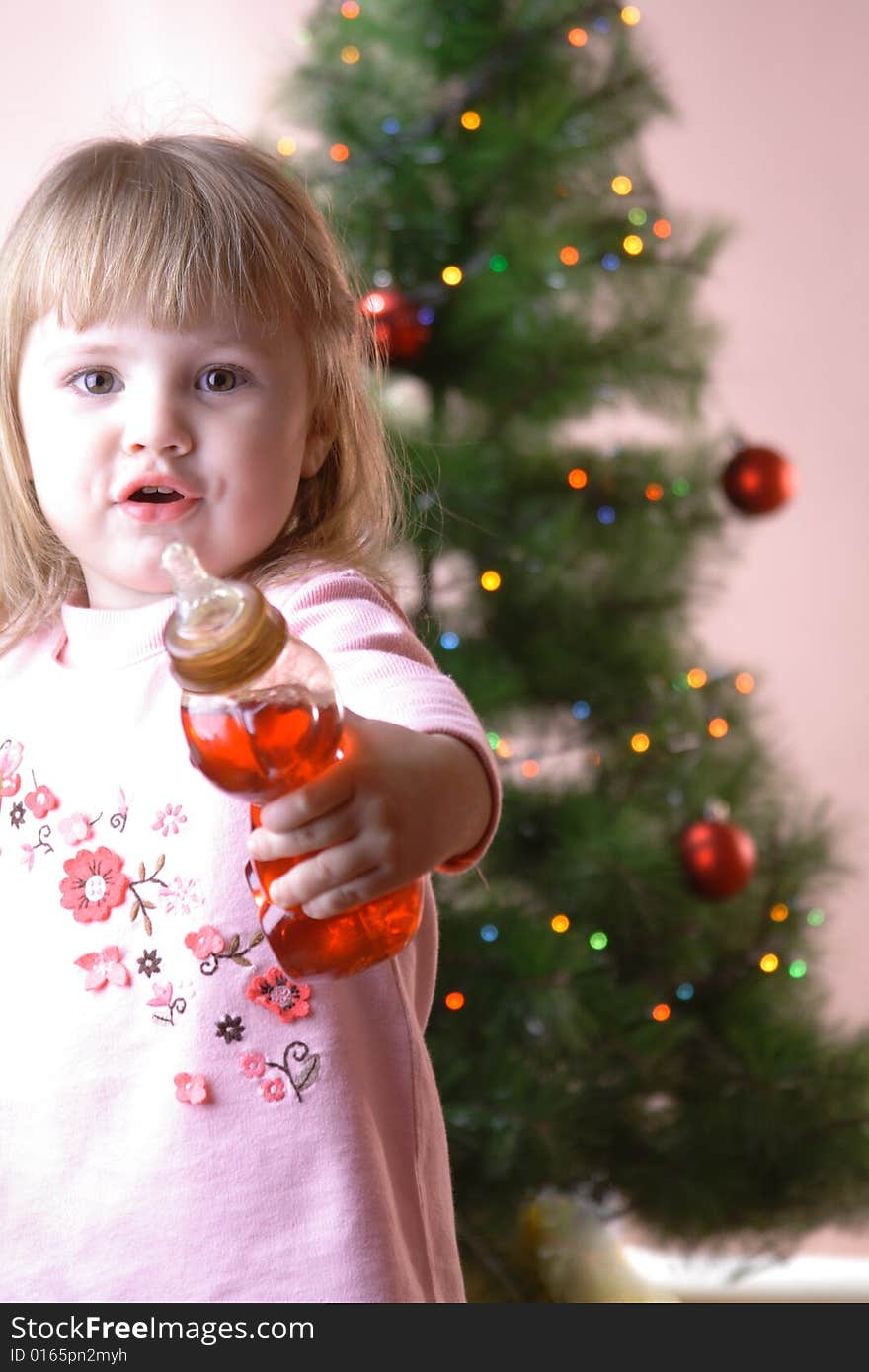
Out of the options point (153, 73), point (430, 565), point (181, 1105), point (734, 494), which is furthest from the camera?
point (153, 73)

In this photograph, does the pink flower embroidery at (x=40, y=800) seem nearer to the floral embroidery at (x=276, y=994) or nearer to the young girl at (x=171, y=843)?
the young girl at (x=171, y=843)

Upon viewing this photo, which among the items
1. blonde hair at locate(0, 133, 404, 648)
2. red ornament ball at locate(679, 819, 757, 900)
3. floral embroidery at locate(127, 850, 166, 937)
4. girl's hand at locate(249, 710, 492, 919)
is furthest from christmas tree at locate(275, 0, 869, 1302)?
girl's hand at locate(249, 710, 492, 919)

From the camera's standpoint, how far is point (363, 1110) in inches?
35.4

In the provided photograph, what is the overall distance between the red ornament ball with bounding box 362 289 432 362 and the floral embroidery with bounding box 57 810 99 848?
40.3 inches

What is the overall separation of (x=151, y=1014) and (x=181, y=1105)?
5cm

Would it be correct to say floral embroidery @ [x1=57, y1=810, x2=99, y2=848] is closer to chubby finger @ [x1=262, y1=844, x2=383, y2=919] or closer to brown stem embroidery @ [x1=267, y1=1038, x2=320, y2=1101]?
brown stem embroidery @ [x1=267, y1=1038, x2=320, y2=1101]

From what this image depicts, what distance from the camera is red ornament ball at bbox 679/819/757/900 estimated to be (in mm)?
2041

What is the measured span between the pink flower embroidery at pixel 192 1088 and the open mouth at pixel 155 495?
0.33 m

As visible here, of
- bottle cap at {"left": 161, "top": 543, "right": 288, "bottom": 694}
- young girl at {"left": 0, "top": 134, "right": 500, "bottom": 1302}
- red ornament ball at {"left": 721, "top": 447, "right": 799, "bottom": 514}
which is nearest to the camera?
bottle cap at {"left": 161, "top": 543, "right": 288, "bottom": 694}

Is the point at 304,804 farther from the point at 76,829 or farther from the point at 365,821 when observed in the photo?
the point at 76,829

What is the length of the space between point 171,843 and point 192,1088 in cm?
14
